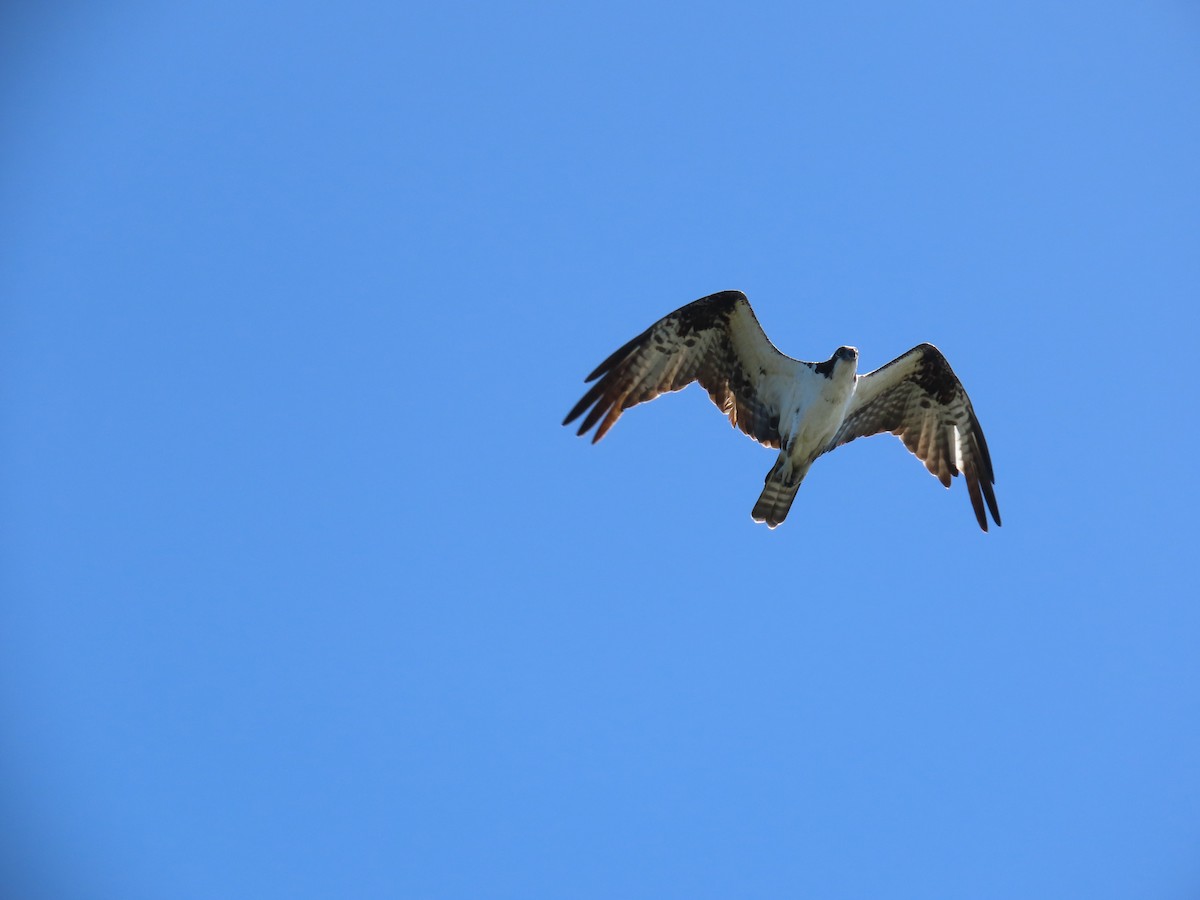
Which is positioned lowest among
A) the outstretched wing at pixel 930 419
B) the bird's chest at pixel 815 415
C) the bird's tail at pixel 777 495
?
the bird's tail at pixel 777 495

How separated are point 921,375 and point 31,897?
35.1m

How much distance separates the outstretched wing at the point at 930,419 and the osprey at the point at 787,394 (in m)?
0.01

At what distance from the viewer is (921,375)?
35.6 ft

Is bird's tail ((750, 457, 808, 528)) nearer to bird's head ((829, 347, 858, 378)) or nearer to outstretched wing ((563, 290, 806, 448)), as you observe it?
outstretched wing ((563, 290, 806, 448))

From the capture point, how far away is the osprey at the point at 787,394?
1028 centimetres

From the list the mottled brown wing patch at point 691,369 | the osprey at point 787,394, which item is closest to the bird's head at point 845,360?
the osprey at point 787,394

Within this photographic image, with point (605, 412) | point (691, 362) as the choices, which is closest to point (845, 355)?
point (691, 362)

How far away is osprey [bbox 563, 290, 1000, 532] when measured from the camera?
33.7ft

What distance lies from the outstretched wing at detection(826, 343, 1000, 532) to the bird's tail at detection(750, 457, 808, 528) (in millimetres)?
629

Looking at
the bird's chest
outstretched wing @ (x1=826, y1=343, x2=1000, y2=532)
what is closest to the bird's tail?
the bird's chest

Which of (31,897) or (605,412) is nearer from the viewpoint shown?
(605,412)

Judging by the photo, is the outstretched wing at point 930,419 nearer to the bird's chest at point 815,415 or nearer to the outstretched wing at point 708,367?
the bird's chest at point 815,415

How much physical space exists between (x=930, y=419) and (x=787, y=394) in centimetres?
187

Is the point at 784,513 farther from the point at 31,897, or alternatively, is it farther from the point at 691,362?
the point at 31,897
